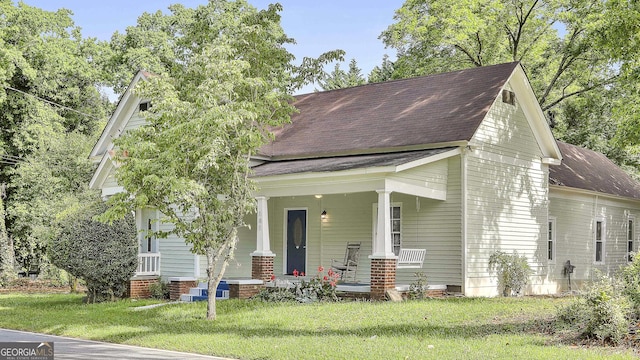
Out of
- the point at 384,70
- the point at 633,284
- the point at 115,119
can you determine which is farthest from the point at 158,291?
the point at 384,70

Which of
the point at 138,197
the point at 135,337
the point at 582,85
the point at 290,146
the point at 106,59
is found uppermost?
the point at 106,59

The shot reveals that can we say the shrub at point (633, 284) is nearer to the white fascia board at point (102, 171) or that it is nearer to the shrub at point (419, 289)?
the shrub at point (419, 289)

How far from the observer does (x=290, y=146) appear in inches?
839

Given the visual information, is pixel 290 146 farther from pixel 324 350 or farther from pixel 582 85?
pixel 582 85

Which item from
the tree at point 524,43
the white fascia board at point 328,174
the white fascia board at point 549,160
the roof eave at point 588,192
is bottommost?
the roof eave at point 588,192

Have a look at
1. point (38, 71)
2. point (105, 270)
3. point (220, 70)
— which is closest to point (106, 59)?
point (38, 71)

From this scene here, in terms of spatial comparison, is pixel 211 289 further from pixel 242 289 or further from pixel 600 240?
pixel 600 240

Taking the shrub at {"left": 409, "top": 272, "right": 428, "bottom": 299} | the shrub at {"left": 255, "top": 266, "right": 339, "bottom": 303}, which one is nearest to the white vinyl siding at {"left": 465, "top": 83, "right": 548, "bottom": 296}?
the shrub at {"left": 409, "top": 272, "right": 428, "bottom": 299}

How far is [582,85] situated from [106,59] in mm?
23645

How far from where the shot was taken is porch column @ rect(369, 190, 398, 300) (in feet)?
52.3

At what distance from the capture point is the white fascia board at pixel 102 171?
20.8m

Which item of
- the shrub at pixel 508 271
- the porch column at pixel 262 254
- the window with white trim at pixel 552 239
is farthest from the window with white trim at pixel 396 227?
the window with white trim at pixel 552 239

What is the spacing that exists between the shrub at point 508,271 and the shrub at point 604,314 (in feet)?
24.1

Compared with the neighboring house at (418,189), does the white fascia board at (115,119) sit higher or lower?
higher
